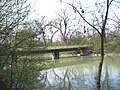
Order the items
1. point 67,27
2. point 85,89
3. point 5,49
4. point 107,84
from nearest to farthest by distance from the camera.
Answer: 1. point 5,49
2. point 85,89
3. point 107,84
4. point 67,27

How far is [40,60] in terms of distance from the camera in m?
8.45

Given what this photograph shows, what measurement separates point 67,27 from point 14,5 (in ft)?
200

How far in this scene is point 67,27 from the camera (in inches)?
2665

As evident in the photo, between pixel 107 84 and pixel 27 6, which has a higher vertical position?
pixel 27 6

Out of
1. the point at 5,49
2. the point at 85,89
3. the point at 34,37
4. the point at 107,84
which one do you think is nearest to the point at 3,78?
the point at 5,49

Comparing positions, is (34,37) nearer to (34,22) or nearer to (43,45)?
(34,22)

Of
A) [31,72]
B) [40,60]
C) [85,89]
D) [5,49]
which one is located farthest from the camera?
[85,89]

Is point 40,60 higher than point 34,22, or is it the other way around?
point 34,22

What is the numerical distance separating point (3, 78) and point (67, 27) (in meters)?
60.8

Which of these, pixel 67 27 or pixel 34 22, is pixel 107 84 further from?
pixel 67 27

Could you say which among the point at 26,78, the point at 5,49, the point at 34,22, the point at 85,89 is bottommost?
the point at 85,89

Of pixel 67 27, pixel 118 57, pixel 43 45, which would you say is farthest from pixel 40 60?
pixel 67 27

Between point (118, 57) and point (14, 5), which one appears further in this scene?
point (118, 57)

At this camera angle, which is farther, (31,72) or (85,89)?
(85,89)
